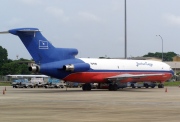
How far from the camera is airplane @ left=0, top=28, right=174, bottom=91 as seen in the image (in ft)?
200

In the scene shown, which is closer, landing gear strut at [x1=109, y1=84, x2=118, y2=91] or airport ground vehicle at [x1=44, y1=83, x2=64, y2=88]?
landing gear strut at [x1=109, y1=84, x2=118, y2=91]

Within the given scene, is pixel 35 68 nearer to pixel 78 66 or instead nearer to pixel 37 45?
pixel 37 45

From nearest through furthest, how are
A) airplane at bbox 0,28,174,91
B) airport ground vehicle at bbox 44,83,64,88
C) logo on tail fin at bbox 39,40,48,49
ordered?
airplane at bbox 0,28,174,91 → logo on tail fin at bbox 39,40,48,49 → airport ground vehicle at bbox 44,83,64,88

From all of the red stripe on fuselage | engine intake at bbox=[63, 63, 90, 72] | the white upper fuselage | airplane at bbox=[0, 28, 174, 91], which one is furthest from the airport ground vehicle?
engine intake at bbox=[63, 63, 90, 72]

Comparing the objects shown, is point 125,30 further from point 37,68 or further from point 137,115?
point 137,115

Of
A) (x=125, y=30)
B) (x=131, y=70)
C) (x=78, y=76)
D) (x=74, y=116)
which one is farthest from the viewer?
(x=125, y=30)

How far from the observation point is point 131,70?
73.0 meters

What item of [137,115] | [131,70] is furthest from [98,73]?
[137,115]

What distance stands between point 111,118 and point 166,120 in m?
2.70

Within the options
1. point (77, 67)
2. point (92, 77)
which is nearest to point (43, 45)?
point (77, 67)

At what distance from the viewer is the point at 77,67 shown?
6397cm

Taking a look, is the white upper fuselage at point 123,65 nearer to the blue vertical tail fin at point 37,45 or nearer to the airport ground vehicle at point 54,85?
the blue vertical tail fin at point 37,45

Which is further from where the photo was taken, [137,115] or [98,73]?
[98,73]

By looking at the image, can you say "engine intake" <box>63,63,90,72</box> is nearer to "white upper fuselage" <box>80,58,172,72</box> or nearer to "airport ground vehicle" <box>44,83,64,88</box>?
"white upper fuselage" <box>80,58,172,72</box>
